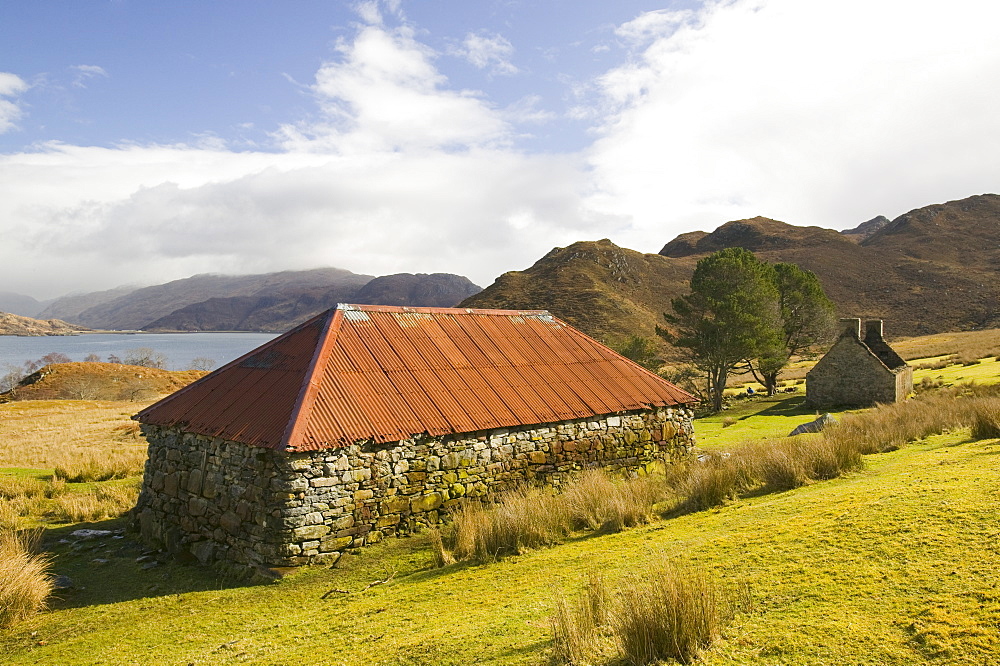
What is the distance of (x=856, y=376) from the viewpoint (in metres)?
27.4

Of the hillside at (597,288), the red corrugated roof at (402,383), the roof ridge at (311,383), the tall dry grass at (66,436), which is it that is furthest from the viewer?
the hillside at (597,288)

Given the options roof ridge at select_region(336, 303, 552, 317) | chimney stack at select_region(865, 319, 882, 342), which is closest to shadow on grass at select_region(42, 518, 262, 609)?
roof ridge at select_region(336, 303, 552, 317)

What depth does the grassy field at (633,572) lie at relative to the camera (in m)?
3.92

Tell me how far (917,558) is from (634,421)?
8.82m

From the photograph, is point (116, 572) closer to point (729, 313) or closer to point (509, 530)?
point (509, 530)

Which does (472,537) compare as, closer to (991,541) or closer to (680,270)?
(991,541)

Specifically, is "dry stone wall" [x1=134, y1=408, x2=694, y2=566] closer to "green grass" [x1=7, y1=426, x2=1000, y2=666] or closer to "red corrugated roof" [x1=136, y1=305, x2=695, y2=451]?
"red corrugated roof" [x1=136, y1=305, x2=695, y2=451]

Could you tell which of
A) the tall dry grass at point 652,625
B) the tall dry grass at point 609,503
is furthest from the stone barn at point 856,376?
the tall dry grass at point 652,625

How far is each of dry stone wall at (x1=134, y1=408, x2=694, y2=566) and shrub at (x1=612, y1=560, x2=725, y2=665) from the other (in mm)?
6183

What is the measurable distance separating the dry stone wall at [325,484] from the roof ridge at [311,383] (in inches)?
12.2

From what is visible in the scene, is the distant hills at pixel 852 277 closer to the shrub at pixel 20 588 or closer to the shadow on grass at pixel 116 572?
the shadow on grass at pixel 116 572

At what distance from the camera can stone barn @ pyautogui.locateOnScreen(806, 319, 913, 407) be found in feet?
87.1

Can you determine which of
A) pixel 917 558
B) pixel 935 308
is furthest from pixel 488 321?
pixel 935 308

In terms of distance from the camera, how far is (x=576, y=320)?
73625mm
